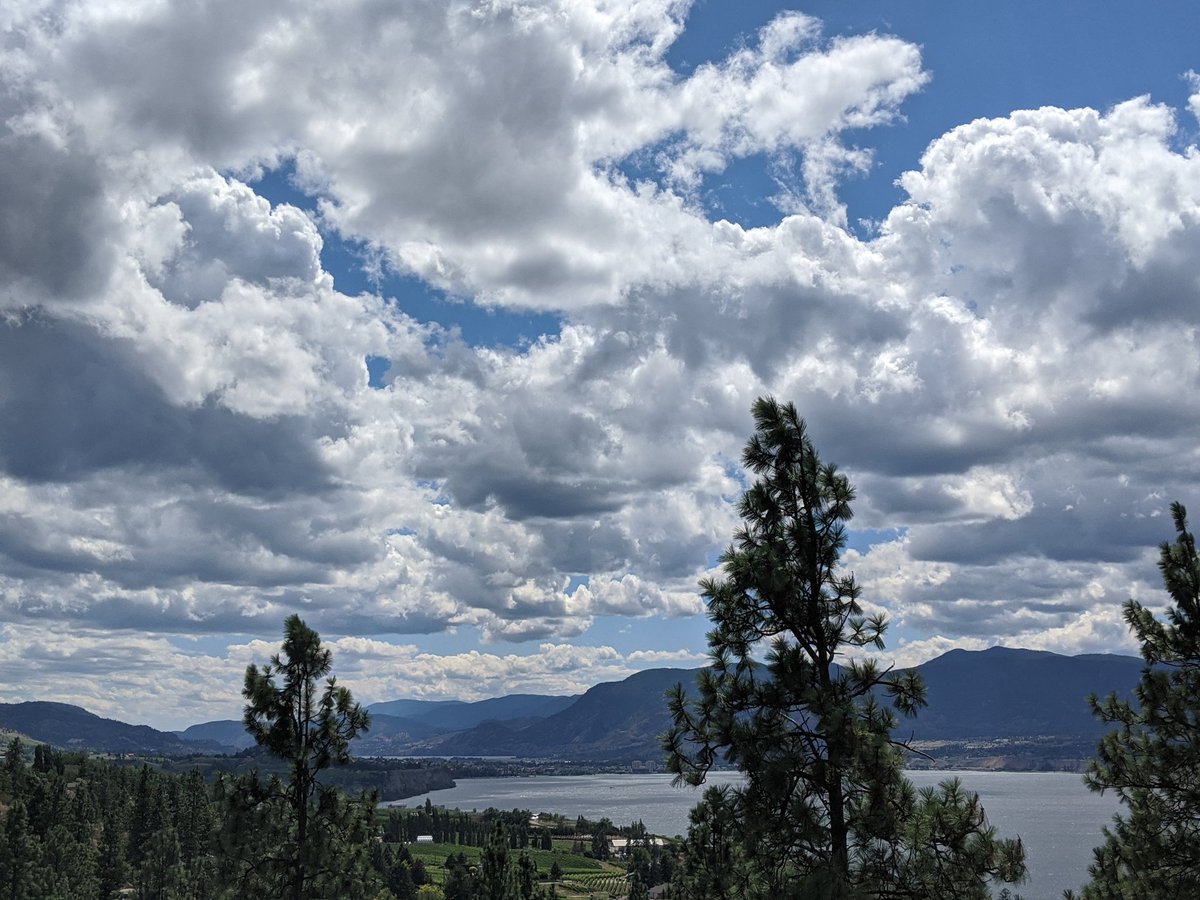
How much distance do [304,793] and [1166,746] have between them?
20.2 m

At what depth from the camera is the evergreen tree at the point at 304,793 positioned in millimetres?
23703

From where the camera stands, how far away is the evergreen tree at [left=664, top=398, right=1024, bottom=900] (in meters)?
12.8

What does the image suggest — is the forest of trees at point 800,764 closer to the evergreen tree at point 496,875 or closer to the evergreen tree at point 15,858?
the evergreen tree at point 496,875

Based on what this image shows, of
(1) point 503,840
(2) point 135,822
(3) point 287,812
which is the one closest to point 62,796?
(2) point 135,822

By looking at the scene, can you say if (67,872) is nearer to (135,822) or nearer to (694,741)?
(135,822)

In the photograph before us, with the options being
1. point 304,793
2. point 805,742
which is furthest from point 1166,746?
point 304,793

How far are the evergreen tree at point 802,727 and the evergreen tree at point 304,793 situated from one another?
1321 cm

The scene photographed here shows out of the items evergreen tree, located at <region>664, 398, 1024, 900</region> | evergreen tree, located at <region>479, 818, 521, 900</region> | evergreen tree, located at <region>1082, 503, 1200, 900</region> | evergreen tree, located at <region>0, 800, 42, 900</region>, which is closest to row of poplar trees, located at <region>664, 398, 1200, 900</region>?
evergreen tree, located at <region>664, 398, 1024, 900</region>

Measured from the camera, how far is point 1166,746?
70.9 feet

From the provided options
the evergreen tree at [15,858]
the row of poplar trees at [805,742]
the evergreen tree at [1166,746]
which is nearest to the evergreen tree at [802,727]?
the row of poplar trees at [805,742]

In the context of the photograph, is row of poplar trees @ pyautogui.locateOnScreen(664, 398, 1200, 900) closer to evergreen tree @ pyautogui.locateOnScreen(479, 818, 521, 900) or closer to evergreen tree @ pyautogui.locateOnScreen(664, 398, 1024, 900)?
evergreen tree @ pyautogui.locateOnScreen(664, 398, 1024, 900)

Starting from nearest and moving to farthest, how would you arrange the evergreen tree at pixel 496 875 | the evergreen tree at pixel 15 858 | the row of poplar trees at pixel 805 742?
the row of poplar trees at pixel 805 742 < the evergreen tree at pixel 496 875 < the evergreen tree at pixel 15 858

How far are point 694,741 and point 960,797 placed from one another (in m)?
3.64

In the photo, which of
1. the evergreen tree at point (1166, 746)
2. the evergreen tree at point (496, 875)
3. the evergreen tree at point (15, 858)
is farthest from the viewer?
the evergreen tree at point (15, 858)
